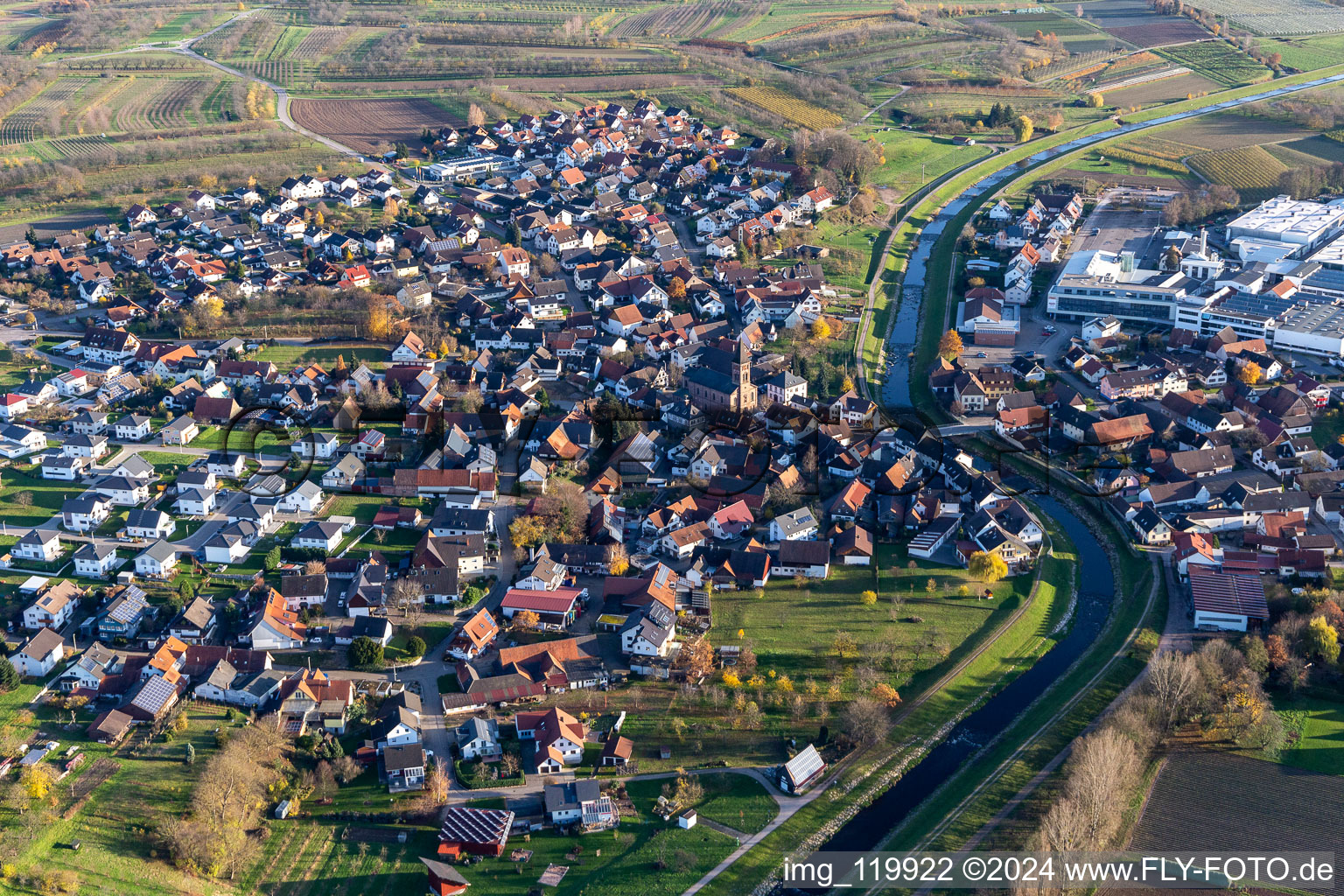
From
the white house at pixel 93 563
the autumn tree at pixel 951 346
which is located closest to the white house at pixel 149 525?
the white house at pixel 93 563

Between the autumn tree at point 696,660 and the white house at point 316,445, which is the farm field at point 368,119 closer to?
the white house at point 316,445

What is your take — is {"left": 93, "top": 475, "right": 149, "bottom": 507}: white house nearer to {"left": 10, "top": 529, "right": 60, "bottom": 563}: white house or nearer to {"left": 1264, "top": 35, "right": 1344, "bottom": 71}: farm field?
{"left": 10, "top": 529, "right": 60, "bottom": 563}: white house

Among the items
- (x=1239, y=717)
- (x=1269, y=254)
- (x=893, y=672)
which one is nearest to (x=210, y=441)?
(x=893, y=672)

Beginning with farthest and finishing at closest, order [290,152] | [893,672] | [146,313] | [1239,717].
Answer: [290,152] → [146,313] → [893,672] → [1239,717]

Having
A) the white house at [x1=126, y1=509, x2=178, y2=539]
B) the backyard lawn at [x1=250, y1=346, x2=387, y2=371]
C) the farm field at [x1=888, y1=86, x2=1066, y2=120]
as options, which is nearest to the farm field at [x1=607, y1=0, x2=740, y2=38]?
the farm field at [x1=888, y1=86, x2=1066, y2=120]

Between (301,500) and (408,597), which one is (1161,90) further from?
(408,597)

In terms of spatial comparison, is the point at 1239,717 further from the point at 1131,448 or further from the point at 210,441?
the point at 210,441
